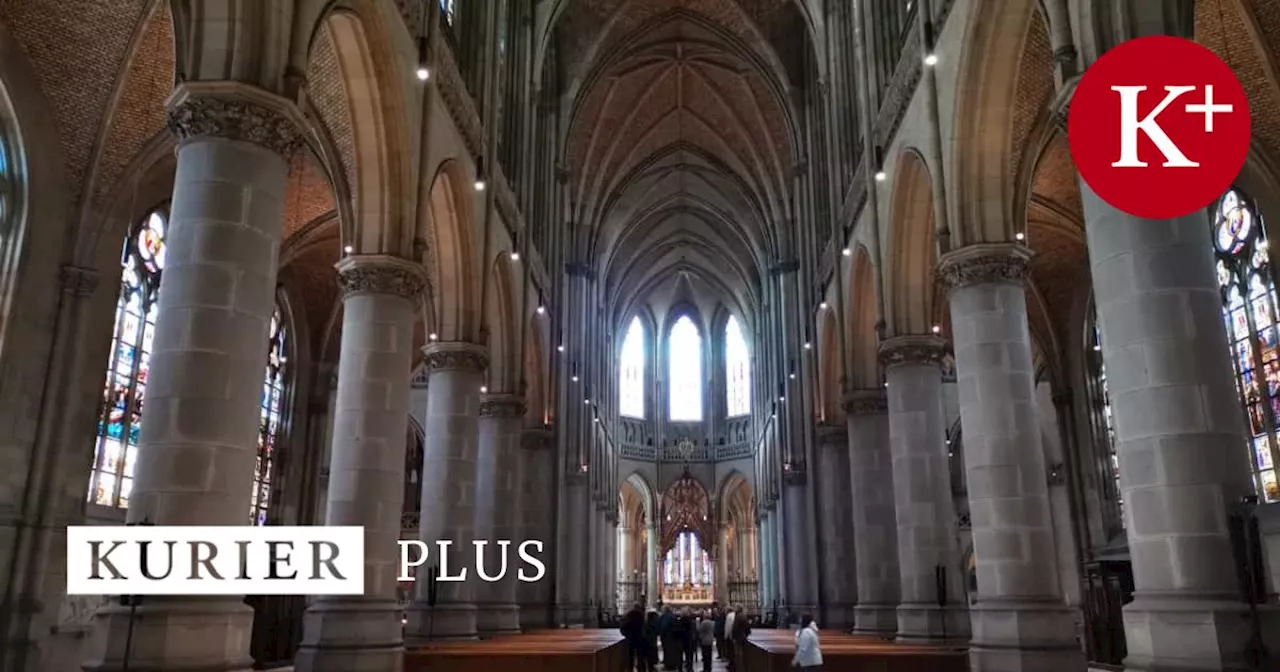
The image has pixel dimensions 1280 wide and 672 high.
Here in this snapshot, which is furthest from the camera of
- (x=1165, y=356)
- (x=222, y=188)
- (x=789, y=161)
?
(x=789, y=161)

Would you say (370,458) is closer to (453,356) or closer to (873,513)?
(453,356)

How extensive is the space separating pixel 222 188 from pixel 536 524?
21448 mm

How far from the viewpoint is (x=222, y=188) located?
9258 millimetres

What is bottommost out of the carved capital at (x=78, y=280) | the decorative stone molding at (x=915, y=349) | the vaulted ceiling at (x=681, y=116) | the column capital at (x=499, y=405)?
the column capital at (x=499, y=405)

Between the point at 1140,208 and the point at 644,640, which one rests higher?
the point at 1140,208

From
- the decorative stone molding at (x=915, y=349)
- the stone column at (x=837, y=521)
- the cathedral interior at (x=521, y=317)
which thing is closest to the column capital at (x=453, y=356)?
the cathedral interior at (x=521, y=317)

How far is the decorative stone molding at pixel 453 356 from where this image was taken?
60.9 feet

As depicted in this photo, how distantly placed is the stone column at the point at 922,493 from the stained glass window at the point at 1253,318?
6.05 metres

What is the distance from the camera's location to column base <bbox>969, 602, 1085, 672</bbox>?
12.0 meters

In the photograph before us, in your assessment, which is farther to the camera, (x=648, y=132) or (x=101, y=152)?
(x=648, y=132)

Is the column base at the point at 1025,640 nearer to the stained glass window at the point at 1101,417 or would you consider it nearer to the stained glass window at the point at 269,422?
the stained glass window at the point at 1101,417

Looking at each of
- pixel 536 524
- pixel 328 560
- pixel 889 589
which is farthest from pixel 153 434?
pixel 536 524

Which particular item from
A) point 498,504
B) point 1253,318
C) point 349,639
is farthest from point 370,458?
point 1253,318

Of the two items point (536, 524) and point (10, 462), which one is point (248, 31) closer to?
point (10, 462)
